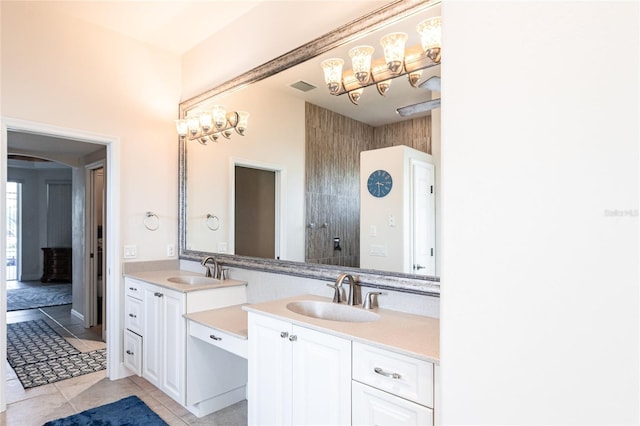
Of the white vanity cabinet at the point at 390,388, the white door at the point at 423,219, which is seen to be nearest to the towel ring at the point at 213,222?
the white door at the point at 423,219

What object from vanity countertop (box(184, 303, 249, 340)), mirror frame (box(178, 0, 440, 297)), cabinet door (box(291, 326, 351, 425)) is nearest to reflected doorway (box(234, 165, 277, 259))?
mirror frame (box(178, 0, 440, 297))

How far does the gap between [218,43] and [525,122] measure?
315 centimetres

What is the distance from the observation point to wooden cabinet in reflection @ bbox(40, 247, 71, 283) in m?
7.91

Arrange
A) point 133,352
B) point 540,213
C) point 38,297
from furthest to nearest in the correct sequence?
point 38,297
point 133,352
point 540,213

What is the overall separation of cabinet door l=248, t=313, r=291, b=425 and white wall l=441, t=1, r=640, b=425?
1.20m

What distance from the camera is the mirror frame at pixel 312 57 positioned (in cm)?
192

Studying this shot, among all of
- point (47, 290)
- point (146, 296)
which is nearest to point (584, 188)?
point (146, 296)

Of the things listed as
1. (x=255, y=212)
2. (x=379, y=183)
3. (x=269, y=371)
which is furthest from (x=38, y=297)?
(x=379, y=183)

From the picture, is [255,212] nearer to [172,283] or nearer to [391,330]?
[172,283]

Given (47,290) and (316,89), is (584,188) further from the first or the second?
(47,290)

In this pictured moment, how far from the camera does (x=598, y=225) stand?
0.58 metres

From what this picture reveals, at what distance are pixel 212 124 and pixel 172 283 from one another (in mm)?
1380

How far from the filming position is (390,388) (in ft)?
4.76

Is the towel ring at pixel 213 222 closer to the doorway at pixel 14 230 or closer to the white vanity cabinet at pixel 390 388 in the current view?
the white vanity cabinet at pixel 390 388
